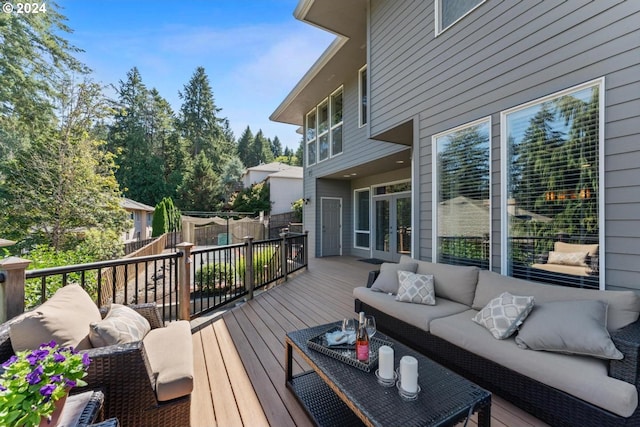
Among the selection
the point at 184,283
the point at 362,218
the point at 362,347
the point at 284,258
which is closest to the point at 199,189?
the point at 362,218

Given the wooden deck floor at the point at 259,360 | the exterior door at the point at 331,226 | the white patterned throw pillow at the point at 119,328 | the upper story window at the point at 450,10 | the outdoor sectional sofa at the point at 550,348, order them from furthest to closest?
the exterior door at the point at 331,226 < the upper story window at the point at 450,10 < the wooden deck floor at the point at 259,360 < the white patterned throw pillow at the point at 119,328 < the outdoor sectional sofa at the point at 550,348

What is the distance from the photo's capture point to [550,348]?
6.09 ft

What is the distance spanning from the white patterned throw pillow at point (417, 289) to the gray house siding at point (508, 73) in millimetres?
828

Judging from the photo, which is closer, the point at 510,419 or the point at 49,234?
the point at 510,419

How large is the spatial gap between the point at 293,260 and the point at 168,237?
1045cm

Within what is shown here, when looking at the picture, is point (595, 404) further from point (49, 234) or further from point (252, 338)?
point (49, 234)

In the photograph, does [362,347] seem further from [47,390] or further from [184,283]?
[184,283]

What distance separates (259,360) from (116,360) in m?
1.40

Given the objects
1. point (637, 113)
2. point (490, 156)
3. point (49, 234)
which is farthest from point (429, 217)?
point (49, 234)

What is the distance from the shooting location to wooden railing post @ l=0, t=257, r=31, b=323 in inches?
74.8

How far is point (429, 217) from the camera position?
389 centimetres

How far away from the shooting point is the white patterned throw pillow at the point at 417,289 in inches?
117

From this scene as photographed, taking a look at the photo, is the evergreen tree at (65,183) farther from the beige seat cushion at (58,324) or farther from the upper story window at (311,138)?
the beige seat cushion at (58,324)

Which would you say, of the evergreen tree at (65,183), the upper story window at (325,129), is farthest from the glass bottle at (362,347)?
the evergreen tree at (65,183)
